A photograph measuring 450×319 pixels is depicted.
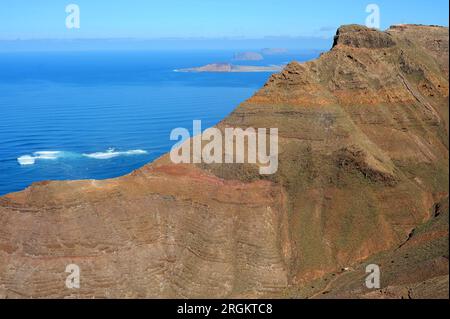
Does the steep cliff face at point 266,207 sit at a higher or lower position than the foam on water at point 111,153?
lower

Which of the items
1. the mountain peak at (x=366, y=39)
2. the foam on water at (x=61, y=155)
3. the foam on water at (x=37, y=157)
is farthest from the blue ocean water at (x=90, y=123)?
the mountain peak at (x=366, y=39)

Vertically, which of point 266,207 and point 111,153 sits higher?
point 111,153

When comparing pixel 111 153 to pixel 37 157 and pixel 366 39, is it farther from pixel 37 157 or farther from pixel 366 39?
pixel 366 39

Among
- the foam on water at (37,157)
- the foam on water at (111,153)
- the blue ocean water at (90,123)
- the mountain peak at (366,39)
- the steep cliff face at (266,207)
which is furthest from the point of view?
the foam on water at (111,153)

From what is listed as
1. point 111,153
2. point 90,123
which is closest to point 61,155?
point 111,153

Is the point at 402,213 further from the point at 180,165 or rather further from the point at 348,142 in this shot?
the point at 180,165

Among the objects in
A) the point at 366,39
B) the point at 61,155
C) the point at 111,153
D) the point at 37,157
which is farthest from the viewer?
the point at 111,153

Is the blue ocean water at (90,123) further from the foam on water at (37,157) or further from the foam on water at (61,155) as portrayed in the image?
the foam on water at (37,157)
